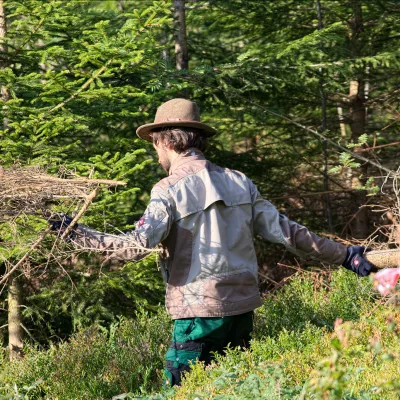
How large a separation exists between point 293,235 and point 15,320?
174 inches

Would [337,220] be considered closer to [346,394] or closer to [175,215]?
[175,215]

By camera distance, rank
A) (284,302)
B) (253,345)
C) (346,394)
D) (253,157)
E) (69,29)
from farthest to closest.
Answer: (253,157) → (69,29) → (284,302) → (253,345) → (346,394)

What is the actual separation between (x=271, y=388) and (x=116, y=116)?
5037 millimetres

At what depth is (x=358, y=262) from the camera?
4.73 m

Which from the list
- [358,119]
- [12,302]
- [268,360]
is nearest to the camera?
[268,360]

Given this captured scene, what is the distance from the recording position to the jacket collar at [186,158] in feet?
15.4

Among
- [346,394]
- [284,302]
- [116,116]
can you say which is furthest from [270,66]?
Answer: [346,394]

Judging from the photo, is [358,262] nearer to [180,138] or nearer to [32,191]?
[180,138]

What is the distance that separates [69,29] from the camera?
25.4 feet

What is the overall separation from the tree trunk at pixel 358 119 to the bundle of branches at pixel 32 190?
6969 millimetres

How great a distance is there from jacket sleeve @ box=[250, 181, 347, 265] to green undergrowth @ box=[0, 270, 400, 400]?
48 cm

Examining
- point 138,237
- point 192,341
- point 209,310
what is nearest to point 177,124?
point 138,237

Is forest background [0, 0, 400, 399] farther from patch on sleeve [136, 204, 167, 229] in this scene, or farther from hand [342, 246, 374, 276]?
patch on sleeve [136, 204, 167, 229]

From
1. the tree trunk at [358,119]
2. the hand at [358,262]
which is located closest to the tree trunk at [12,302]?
the hand at [358,262]
